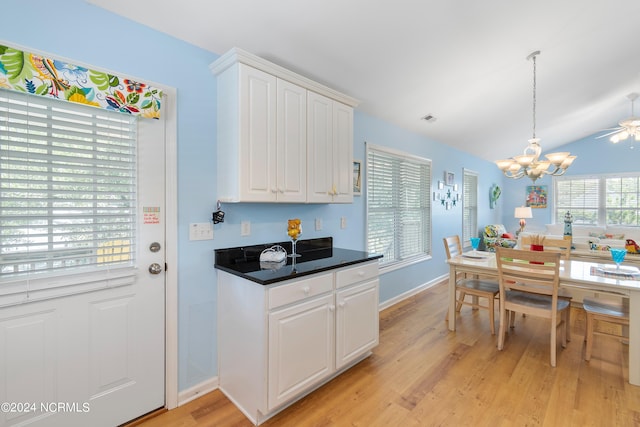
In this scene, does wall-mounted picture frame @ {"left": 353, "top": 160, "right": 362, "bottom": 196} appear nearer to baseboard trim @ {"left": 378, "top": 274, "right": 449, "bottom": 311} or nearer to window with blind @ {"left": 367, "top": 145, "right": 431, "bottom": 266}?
Result: window with blind @ {"left": 367, "top": 145, "right": 431, "bottom": 266}

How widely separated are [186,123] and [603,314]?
356 cm

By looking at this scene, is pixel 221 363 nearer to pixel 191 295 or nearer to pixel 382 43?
pixel 191 295

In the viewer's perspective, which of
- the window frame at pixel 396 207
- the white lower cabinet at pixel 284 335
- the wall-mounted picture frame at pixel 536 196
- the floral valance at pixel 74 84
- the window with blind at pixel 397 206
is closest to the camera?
the floral valance at pixel 74 84

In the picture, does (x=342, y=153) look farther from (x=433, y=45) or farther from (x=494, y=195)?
(x=494, y=195)

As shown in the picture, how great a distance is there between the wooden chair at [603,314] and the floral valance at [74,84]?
12.0 ft

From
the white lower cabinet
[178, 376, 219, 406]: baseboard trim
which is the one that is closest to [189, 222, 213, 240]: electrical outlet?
the white lower cabinet

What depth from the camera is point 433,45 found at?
2393 millimetres

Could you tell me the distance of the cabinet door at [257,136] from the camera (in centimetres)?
189

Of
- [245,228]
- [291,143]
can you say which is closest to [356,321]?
[245,228]

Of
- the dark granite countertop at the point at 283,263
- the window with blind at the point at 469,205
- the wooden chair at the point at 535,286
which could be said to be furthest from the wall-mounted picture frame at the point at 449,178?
the dark granite countertop at the point at 283,263

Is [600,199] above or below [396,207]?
above

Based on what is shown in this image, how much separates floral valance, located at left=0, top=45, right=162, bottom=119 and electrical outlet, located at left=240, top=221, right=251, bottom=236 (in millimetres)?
911

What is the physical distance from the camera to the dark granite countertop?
179 centimetres

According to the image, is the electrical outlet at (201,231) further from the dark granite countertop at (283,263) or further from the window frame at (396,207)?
the window frame at (396,207)
